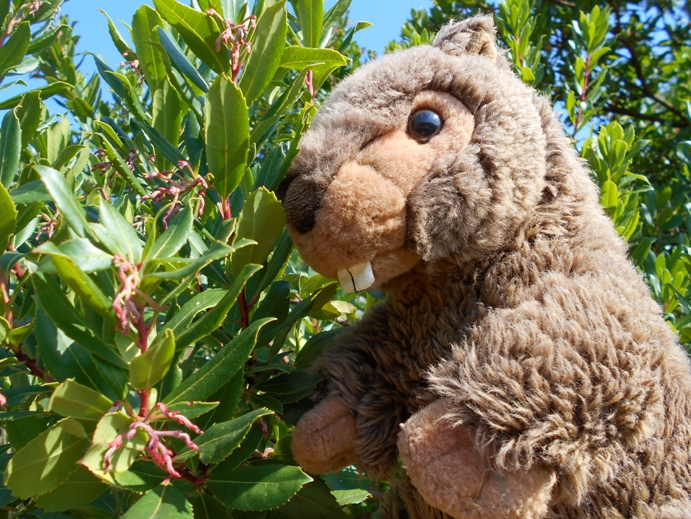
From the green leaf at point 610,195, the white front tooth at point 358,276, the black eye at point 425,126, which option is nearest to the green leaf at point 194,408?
the white front tooth at point 358,276

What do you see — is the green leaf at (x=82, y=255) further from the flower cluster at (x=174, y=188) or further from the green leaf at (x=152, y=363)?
the flower cluster at (x=174, y=188)

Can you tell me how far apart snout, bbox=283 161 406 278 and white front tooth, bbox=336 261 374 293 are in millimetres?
13

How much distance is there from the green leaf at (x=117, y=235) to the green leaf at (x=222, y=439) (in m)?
0.25

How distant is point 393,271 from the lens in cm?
100

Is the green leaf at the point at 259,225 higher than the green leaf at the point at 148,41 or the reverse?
the reverse

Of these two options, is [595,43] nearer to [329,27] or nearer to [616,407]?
[329,27]

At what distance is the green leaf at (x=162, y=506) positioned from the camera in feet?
2.42

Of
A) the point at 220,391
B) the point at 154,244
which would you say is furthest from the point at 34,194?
the point at 220,391

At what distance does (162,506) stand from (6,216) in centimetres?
44

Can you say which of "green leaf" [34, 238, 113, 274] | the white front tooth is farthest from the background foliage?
the white front tooth

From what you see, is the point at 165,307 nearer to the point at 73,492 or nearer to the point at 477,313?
the point at 73,492

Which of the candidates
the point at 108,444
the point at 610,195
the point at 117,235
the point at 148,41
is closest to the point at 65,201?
the point at 117,235

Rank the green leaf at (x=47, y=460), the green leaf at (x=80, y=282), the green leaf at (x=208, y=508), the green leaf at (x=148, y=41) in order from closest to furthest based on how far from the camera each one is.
A: the green leaf at (x=80, y=282) < the green leaf at (x=47, y=460) < the green leaf at (x=208, y=508) < the green leaf at (x=148, y=41)

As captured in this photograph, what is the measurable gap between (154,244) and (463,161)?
0.50 metres
